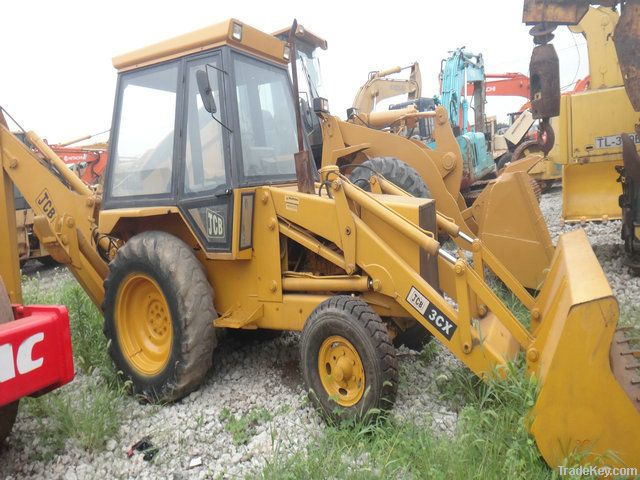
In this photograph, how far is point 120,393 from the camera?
354cm

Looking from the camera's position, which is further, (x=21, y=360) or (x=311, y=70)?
(x=311, y=70)

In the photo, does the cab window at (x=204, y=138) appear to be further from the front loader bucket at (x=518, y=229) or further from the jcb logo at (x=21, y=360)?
the front loader bucket at (x=518, y=229)

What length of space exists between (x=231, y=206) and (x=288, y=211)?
0.36 meters

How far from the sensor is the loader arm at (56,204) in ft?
12.8

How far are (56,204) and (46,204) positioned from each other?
0.09m

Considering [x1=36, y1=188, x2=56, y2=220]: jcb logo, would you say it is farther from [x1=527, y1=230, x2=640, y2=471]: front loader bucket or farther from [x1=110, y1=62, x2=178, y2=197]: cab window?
[x1=527, y1=230, x2=640, y2=471]: front loader bucket

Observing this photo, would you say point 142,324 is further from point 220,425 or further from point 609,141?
point 609,141

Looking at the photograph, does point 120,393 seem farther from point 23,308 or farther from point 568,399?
point 568,399

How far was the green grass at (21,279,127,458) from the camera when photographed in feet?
9.80

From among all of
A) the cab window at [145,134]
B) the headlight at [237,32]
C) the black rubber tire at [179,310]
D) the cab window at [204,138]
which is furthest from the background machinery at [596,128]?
the black rubber tire at [179,310]

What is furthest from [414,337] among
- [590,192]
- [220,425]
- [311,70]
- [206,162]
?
[311,70]

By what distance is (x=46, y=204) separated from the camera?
4.21 meters

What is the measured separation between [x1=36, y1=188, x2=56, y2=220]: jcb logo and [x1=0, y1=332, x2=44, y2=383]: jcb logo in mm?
2278

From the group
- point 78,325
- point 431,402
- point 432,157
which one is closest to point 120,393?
point 78,325
